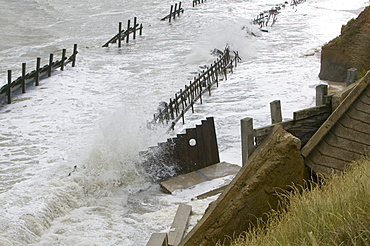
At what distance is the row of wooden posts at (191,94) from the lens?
13359 millimetres

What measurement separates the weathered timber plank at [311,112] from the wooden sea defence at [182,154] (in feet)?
11.2

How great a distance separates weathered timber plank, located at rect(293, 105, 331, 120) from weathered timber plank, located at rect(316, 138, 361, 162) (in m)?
0.46

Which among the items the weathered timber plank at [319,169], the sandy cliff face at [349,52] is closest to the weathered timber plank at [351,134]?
the weathered timber plank at [319,169]

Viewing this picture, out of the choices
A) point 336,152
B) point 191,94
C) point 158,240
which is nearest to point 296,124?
point 336,152

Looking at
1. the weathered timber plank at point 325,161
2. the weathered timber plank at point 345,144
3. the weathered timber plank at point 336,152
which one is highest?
the weathered timber plank at point 345,144

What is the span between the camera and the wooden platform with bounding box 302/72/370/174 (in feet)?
18.9

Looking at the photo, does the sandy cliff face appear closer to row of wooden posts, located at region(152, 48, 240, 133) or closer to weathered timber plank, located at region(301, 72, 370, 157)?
row of wooden posts, located at region(152, 48, 240, 133)

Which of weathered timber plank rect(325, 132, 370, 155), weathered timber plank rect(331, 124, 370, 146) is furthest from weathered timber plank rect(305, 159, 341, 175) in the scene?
weathered timber plank rect(331, 124, 370, 146)

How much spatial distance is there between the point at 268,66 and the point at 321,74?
13.4ft

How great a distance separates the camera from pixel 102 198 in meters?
9.39

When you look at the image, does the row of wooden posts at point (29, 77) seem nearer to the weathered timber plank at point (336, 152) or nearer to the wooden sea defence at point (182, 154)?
the wooden sea defence at point (182, 154)

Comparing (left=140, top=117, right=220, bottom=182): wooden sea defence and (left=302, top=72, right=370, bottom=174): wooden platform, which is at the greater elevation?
(left=302, top=72, right=370, bottom=174): wooden platform

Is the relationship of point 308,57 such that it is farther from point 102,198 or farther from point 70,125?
point 102,198

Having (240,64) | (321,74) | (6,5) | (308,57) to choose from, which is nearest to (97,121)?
(321,74)
